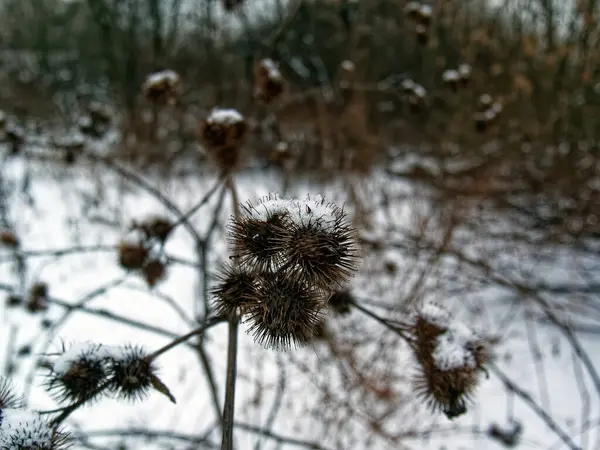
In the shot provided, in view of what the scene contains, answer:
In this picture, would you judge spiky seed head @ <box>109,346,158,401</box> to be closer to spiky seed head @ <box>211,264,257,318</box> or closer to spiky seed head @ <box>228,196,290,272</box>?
spiky seed head @ <box>211,264,257,318</box>

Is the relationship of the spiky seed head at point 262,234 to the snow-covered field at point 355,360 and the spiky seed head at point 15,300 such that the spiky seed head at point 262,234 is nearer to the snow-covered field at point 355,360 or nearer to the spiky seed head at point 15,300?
the snow-covered field at point 355,360

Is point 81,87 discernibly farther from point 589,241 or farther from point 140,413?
point 589,241

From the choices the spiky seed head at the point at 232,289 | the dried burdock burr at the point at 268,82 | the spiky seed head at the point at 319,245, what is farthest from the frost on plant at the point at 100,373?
the dried burdock burr at the point at 268,82

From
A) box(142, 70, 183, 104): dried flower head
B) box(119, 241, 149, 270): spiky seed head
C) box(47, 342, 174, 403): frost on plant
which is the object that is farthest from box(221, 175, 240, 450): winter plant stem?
box(142, 70, 183, 104): dried flower head

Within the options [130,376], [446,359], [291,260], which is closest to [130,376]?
[130,376]

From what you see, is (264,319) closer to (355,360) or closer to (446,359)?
(446,359)

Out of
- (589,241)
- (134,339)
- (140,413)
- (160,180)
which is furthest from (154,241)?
(589,241)

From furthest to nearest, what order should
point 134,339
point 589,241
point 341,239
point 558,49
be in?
1. point 589,241
2. point 558,49
3. point 134,339
4. point 341,239
